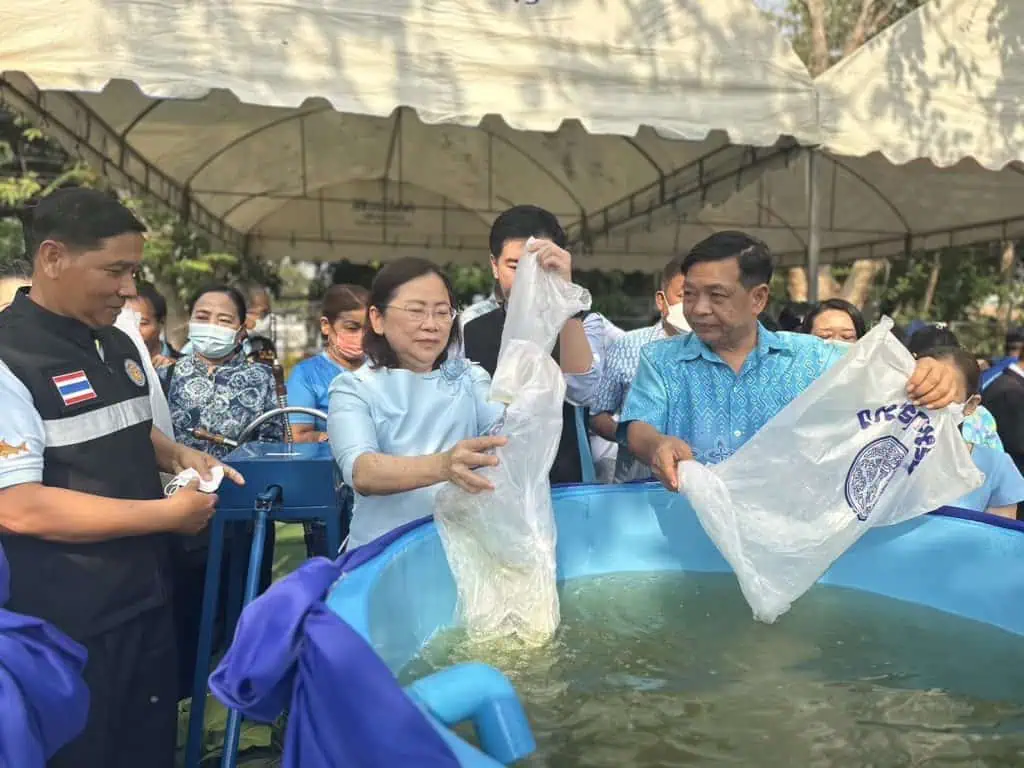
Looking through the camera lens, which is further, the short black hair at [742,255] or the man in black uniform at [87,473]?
the short black hair at [742,255]

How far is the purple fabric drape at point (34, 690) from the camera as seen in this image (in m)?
1.22

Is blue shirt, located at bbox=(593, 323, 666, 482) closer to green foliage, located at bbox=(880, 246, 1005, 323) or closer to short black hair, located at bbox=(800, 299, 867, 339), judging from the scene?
short black hair, located at bbox=(800, 299, 867, 339)

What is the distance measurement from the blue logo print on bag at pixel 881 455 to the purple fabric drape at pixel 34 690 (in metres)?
1.61

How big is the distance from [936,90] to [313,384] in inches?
158

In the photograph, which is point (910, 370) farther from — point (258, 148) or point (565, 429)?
point (258, 148)

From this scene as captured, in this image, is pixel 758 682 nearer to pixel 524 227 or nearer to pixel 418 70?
pixel 524 227

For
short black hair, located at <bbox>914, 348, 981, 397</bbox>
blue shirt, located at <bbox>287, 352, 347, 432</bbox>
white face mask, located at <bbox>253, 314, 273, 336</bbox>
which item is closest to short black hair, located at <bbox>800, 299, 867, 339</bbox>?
short black hair, located at <bbox>914, 348, 981, 397</bbox>

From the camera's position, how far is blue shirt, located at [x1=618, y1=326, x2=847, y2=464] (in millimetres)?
2182

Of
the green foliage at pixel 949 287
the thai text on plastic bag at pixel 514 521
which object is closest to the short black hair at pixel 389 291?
the thai text on plastic bag at pixel 514 521

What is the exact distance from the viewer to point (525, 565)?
72.2 inches

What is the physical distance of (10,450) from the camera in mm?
1490

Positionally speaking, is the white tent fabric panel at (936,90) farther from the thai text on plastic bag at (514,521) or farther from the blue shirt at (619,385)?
the thai text on plastic bag at (514,521)

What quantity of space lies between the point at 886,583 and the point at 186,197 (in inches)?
284

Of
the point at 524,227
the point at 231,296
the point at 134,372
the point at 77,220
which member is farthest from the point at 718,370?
the point at 231,296
